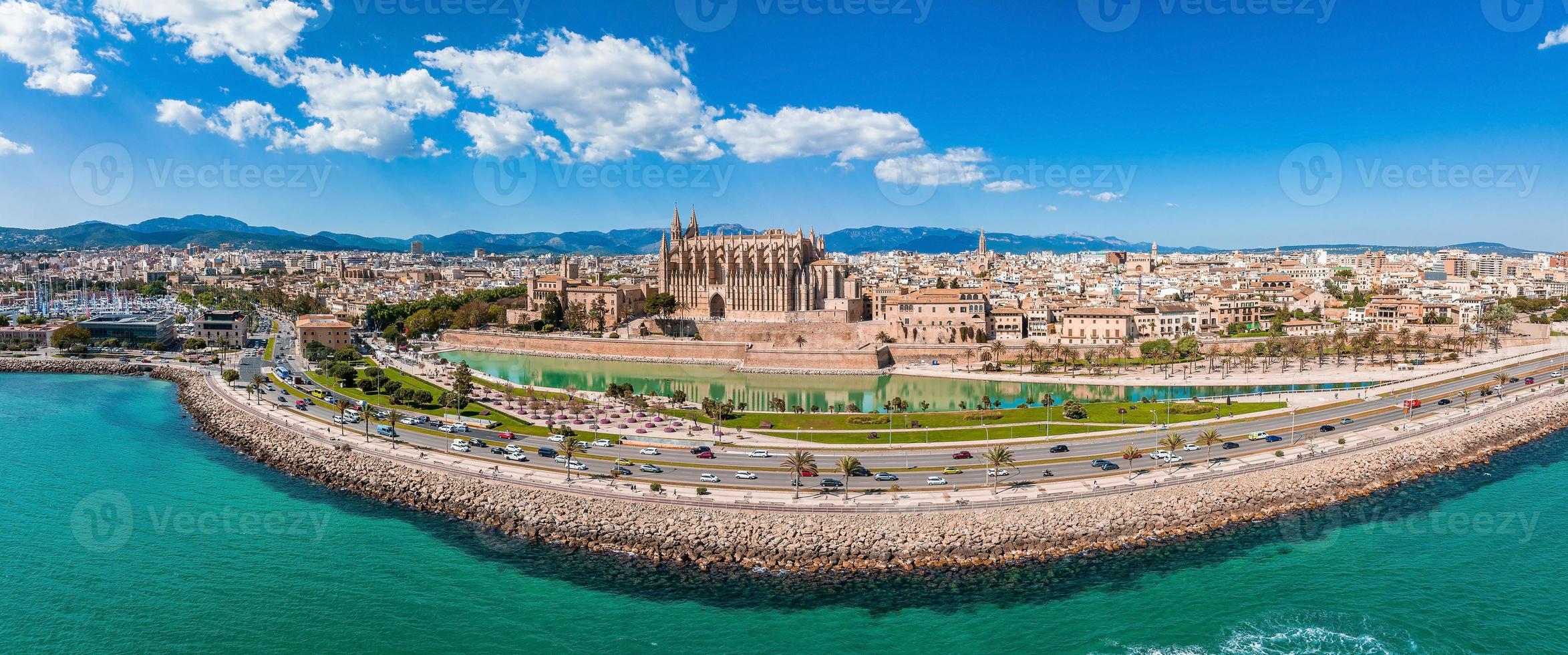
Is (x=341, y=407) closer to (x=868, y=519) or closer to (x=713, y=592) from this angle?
(x=713, y=592)

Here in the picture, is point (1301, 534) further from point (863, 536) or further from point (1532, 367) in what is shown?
point (1532, 367)

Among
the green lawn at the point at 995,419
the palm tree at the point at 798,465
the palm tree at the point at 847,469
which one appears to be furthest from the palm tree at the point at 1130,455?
the palm tree at the point at 798,465

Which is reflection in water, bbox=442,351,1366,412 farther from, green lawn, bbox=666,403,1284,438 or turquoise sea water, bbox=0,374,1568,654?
turquoise sea water, bbox=0,374,1568,654

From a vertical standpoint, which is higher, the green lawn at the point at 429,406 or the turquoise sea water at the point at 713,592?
the green lawn at the point at 429,406

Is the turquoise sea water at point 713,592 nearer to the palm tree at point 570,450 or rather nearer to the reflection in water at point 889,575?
the reflection in water at point 889,575

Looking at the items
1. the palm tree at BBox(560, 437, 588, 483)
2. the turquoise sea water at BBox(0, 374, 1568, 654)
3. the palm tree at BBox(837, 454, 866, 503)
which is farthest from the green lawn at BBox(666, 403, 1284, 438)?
the turquoise sea water at BBox(0, 374, 1568, 654)

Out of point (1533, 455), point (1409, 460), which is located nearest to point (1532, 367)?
point (1533, 455)

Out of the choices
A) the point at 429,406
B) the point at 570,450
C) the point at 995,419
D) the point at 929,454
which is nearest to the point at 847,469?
the point at 929,454
